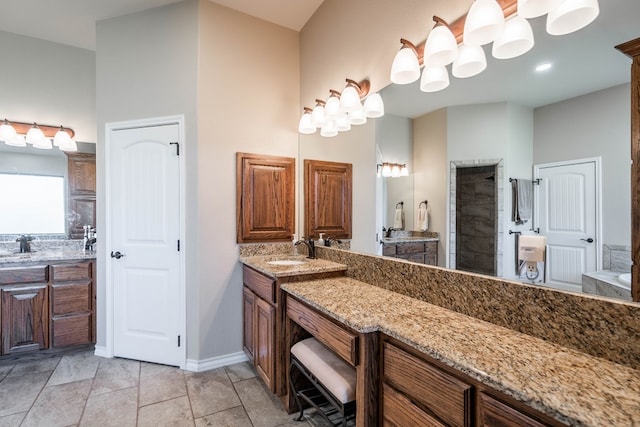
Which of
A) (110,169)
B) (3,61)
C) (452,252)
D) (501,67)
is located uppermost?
(3,61)

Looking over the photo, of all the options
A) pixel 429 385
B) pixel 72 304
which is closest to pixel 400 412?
pixel 429 385

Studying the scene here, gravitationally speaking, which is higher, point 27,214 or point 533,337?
point 27,214

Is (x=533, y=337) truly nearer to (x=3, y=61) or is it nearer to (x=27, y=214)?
(x=27, y=214)

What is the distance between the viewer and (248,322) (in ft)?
8.34

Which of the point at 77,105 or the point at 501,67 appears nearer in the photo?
the point at 501,67

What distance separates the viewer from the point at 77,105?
130 inches

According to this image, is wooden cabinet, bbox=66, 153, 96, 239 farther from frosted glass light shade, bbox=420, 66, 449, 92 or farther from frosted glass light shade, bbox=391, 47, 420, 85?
frosted glass light shade, bbox=420, 66, 449, 92

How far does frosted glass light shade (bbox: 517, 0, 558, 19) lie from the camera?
1108 millimetres

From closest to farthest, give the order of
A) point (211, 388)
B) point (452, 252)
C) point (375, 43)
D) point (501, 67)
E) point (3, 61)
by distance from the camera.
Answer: point (501, 67), point (452, 252), point (375, 43), point (211, 388), point (3, 61)

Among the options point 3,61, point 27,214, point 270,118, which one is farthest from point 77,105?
point 270,118

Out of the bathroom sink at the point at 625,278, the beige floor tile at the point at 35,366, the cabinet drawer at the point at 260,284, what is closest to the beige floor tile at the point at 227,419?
the cabinet drawer at the point at 260,284

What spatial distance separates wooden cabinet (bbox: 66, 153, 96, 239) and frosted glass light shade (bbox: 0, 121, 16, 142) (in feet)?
1.52

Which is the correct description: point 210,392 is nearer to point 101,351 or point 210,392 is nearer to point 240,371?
point 240,371

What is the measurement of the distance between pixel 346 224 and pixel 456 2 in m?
1.52
